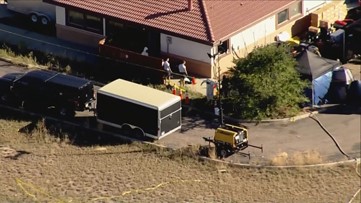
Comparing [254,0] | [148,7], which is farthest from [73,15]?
[254,0]

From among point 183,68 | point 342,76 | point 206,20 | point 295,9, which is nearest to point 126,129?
point 183,68

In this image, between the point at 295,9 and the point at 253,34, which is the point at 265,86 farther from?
the point at 295,9

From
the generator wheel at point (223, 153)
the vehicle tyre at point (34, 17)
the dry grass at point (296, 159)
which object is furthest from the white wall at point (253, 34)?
the vehicle tyre at point (34, 17)

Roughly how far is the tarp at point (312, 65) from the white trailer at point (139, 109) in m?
7.64

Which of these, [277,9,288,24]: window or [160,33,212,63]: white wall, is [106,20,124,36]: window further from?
[277,9,288,24]: window

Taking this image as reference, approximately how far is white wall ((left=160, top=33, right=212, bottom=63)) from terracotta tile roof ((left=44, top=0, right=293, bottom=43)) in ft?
2.46

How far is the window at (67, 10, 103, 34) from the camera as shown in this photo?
62.2 meters

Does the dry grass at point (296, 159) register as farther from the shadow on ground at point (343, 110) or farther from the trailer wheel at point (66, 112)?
the trailer wheel at point (66, 112)

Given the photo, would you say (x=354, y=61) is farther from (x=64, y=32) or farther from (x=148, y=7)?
(x=64, y=32)

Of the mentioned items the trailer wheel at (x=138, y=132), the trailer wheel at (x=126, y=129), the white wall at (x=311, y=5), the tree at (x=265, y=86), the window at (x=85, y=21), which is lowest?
the trailer wheel at (x=138, y=132)

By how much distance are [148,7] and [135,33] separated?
173 centimetres

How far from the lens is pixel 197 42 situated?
Result: 190 feet

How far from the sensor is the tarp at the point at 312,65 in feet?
186

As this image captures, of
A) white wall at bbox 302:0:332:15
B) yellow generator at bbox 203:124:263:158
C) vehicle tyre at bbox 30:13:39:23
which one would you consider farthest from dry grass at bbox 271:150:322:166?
vehicle tyre at bbox 30:13:39:23
